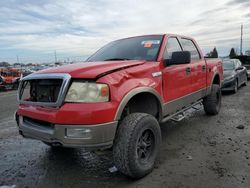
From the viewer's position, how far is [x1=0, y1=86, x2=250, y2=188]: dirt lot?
3242 mm

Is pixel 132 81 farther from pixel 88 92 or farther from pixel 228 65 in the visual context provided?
pixel 228 65

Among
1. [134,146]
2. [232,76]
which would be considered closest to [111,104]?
[134,146]

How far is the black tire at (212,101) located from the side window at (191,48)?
1.12 metres

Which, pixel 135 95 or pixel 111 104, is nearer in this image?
pixel 111 104

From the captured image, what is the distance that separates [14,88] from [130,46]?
57.5 ft

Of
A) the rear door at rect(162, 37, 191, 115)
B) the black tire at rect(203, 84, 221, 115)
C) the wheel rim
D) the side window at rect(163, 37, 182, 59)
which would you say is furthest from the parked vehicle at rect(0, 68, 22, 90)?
the wheel rim

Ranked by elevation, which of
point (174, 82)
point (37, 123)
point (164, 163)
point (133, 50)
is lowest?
point (164, 163)

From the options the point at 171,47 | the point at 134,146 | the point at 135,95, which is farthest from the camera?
the point at 171,47

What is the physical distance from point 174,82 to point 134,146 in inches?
65.0

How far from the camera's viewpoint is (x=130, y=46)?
15.1 feet

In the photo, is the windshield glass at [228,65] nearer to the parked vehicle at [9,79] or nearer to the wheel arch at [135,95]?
the wheel arch at [135,95]

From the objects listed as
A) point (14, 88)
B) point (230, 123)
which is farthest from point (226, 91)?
point (14, 88)

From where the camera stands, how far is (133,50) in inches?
175

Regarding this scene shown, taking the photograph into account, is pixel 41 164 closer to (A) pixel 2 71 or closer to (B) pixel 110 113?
(B) pixel 110 113
